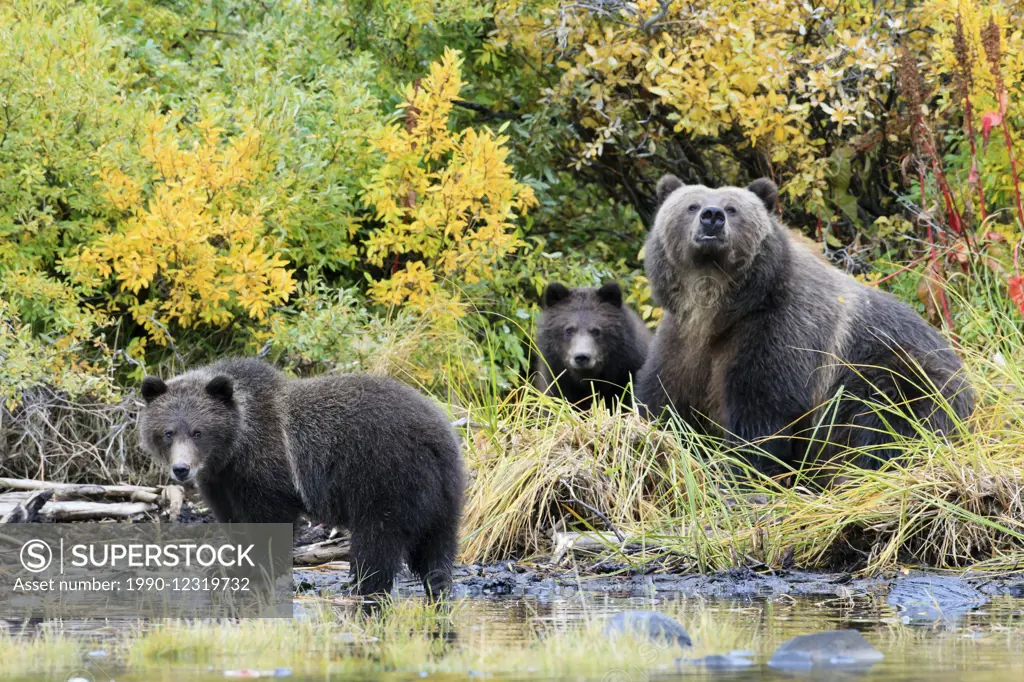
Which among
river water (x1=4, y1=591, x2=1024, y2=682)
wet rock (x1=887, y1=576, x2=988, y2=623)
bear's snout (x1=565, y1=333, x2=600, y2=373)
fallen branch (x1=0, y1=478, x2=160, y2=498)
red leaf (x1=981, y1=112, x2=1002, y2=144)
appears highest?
red leaf (x1=981, y1=112, x2=1002, y2=144)

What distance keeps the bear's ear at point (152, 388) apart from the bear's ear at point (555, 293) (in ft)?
11.9

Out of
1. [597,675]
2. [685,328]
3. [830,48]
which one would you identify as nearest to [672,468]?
[685,328]

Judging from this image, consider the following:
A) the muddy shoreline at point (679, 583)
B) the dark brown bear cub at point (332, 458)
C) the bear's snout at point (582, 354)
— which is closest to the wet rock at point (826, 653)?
the muddy shoreline at point (679, 583)

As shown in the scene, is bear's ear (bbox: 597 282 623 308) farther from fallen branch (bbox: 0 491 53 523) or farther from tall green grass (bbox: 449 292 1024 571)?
fallen branch (bbox: 0 491 53 523)

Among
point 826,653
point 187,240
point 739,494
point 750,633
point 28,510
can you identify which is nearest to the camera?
point 826,653

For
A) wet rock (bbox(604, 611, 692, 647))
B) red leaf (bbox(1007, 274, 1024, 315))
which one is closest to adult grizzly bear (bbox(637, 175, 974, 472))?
red leaf (bbox(1007, 274, 1024, 315))

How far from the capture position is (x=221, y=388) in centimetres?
677

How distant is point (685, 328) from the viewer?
835cm

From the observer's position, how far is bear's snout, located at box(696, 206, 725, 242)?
7938 millimetres

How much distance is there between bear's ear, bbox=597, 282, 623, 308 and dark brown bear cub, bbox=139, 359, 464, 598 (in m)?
3.28

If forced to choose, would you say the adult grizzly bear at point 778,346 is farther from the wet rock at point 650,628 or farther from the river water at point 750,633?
the wet rock at point 650,628

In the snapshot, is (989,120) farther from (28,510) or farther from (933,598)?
(28,510)

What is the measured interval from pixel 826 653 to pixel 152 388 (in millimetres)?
3724

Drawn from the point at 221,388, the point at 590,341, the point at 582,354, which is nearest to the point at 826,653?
the point at 221,388
